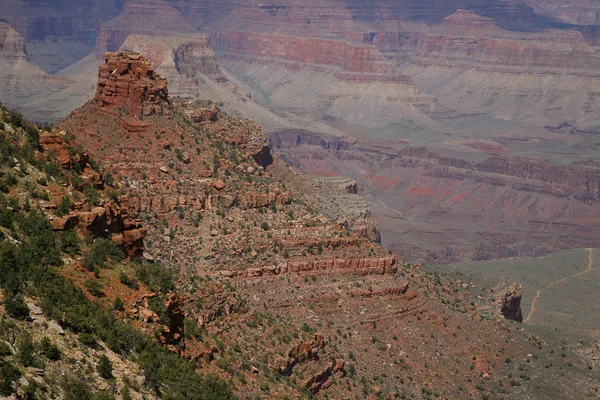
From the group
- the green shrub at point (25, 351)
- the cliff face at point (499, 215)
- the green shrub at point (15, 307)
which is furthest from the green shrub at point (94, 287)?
the cliff face at point (499, 215)

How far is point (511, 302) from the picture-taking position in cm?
6550

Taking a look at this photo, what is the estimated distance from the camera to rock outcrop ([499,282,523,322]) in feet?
210

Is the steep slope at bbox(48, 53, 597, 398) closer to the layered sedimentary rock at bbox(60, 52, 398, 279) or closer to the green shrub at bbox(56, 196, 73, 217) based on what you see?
the layered sedimentary rock at bbox(60, 52, 398, 279)

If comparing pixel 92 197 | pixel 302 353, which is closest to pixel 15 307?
pixel 92 197

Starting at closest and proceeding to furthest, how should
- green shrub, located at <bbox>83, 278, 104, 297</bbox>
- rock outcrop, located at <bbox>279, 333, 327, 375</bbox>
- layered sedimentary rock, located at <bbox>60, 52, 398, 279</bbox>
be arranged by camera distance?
green shrub, located at <bbox>83, 278, 104, 297</bbox> → rock outcrop, located at <bbox>279, 333, 327, 375</bbox> → layered sedimentary rock, located at <bbox>60, 52, 398, 279</bbox>

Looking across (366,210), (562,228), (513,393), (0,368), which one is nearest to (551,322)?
(366,210)

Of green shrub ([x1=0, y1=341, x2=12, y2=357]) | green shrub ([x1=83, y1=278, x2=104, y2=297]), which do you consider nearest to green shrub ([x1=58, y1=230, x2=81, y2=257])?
green shrub ([x1=83, y1=278, x2=104, y2=297])

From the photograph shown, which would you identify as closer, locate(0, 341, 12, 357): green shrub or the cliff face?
locate(0, 341, 12, 357): green shrub

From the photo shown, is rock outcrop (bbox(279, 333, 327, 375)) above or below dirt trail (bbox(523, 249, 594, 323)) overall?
above

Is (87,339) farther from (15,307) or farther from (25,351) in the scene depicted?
(25,351)

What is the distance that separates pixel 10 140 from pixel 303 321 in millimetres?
18815

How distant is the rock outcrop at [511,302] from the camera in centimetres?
6411

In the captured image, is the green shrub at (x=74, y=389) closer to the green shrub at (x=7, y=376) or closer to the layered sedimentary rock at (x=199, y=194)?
the green shrub at (x=7, y=376)

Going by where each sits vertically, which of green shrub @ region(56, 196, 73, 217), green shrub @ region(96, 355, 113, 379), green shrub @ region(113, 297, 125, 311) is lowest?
green shrub @ region(113, 297, 125, 311)
